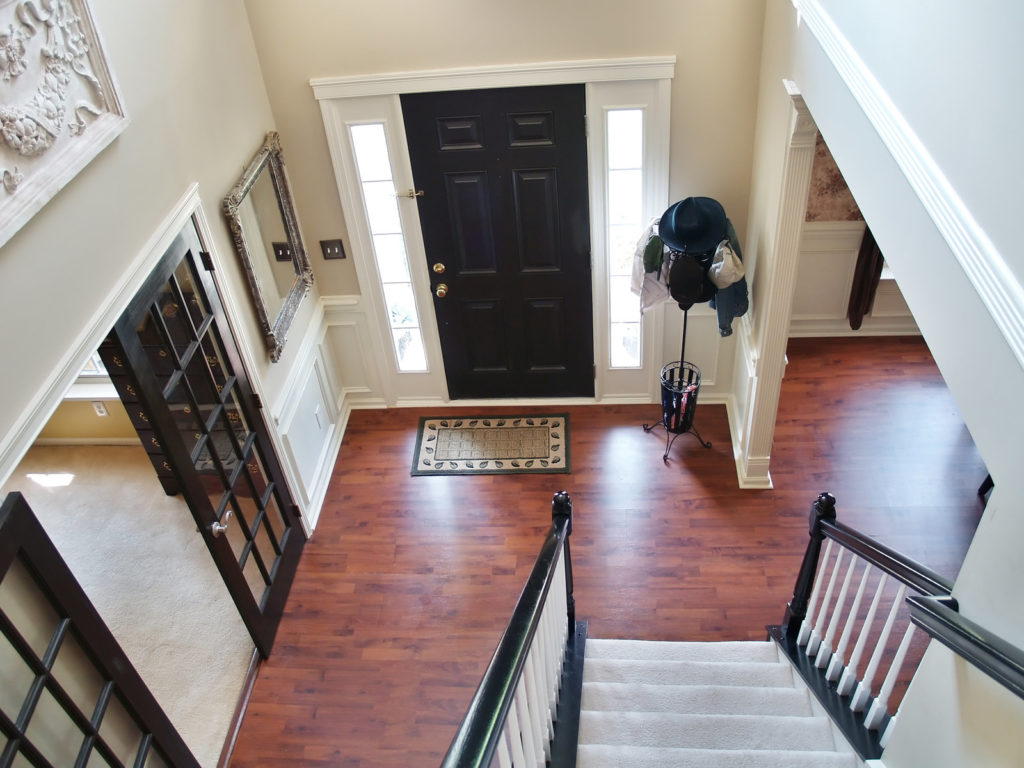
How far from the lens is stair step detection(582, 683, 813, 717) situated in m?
2.82

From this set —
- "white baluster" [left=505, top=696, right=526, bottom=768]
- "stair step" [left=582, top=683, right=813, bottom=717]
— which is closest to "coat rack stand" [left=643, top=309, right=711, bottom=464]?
"stair step" [left=582, top=683, right=813, bottom=717]

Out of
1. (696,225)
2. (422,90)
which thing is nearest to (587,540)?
(696,225)

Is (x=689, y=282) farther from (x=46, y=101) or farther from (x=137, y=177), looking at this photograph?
(x=46, y=101)

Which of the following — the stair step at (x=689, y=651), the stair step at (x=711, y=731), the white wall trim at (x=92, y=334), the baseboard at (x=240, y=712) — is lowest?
the baseboard at (x=240, y=712)

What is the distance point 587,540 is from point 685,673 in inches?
49.4

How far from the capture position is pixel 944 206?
1791 millimetres

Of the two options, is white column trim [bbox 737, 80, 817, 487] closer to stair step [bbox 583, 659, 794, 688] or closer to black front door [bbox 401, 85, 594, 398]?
black front door [bbox 401, 85, 594, 398]

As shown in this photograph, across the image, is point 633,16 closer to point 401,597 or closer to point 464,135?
point 464,135

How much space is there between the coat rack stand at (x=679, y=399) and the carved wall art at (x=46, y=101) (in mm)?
3022

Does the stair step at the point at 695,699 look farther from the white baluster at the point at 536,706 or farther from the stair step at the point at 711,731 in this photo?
the white baluster at the point at 536,706

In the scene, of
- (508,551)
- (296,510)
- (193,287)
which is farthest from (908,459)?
(193,287)

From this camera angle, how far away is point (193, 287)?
132 inches

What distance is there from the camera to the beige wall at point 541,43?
12.6 feet

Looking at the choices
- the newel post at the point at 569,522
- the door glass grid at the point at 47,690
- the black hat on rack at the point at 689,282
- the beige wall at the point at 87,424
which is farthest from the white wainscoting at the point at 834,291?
the door glass grid at the point at 47,690
